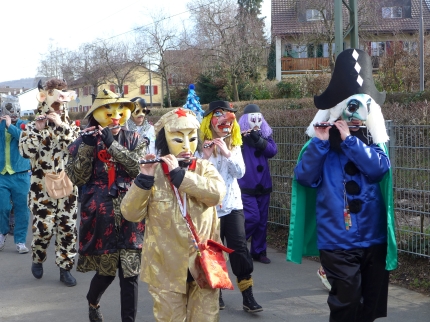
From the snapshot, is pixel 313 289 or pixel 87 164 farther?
pixel 313 289

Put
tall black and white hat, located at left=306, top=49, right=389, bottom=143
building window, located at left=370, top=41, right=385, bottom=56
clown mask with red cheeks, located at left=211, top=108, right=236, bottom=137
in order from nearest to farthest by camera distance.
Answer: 1. tall black and white hat, located at left=306, top=49, right=389, bottom=143
2. clown mask with red cheeks, located at left=211, top=108, right=236, bottom=137
3. building window, located at left=370, top=41, right=385, bottom=56

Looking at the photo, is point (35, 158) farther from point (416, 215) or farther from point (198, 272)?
point (416, 215)

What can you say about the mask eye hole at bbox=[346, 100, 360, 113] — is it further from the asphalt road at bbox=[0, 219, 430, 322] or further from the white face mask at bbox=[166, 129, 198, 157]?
the asphalt road at bbox=[0, 219, 430, 322]

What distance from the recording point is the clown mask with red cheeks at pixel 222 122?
5.66m

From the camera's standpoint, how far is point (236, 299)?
589 cm

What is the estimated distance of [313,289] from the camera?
242 inches

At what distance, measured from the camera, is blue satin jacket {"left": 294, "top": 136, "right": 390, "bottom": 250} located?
12.2 feet

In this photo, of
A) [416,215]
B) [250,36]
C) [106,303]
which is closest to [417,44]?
[250,36]

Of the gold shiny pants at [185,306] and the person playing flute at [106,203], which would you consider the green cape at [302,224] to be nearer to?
the gold shiny pants at [185,306]

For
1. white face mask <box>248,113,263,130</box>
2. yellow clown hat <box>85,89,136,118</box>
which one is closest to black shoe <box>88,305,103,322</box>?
A: yellow clown hat <box>85,89,136,118</box>

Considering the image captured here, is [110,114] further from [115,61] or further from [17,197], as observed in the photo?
[115,61]

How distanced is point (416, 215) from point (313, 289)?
1.37 metres

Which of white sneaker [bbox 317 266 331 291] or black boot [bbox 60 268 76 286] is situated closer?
white sneaker [bbox 317 266 331 291]

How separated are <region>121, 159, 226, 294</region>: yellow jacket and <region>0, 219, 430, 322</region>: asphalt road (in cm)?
173
